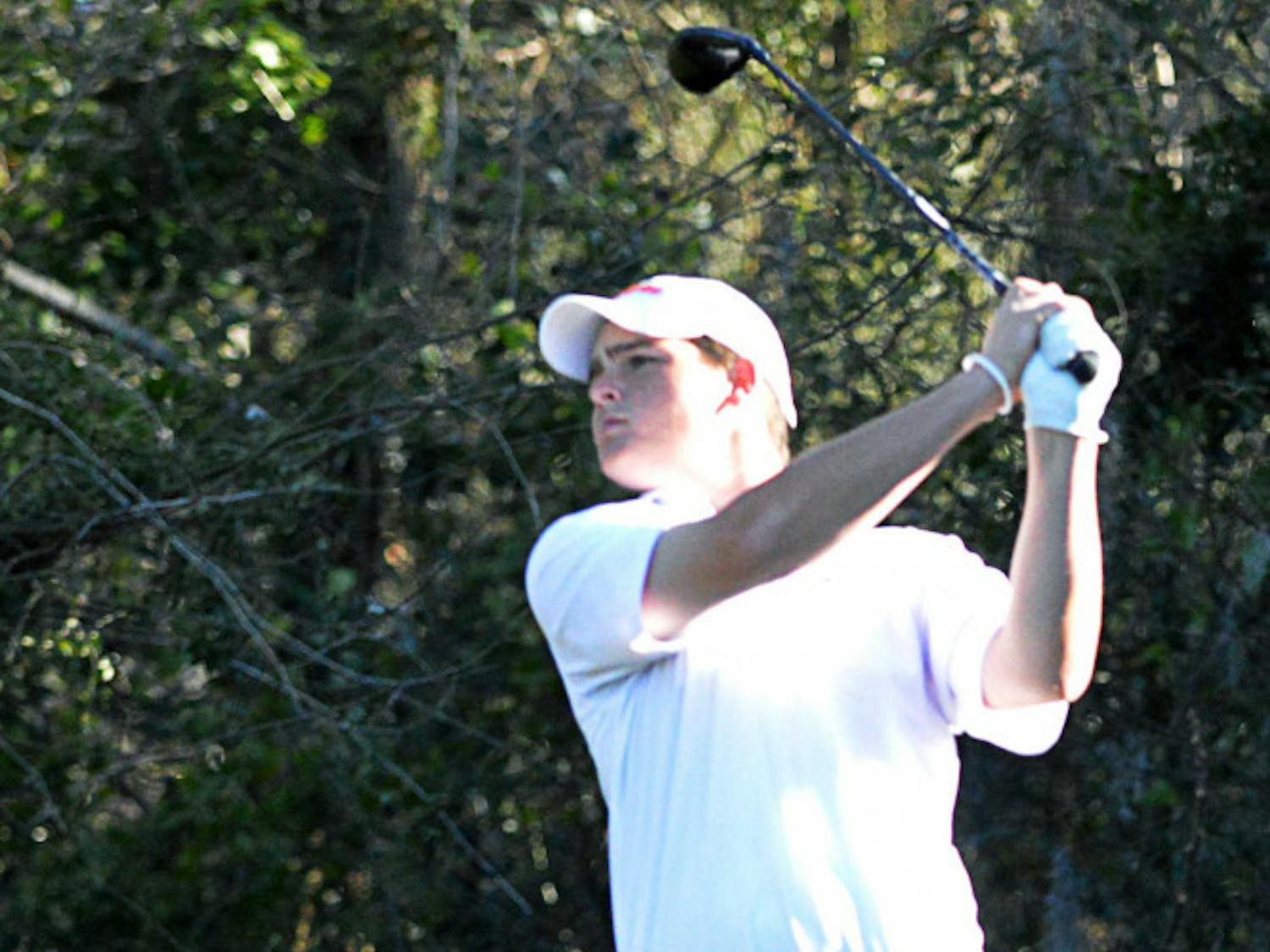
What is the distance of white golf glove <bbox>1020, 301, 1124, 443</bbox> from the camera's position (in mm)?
1927

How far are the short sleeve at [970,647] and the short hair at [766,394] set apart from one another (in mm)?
271

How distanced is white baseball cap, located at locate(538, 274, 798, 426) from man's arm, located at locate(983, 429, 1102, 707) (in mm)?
→ 413

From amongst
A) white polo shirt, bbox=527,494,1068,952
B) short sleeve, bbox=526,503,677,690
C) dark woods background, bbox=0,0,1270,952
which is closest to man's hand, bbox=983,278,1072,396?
white polo shirt, bbox=527,494,1068,952

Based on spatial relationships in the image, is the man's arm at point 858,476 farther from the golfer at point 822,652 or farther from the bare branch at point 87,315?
the bare branch at point 87,315

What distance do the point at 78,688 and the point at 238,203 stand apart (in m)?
1.93

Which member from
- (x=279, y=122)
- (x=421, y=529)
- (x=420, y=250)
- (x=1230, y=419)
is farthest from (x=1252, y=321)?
(x=279, y=122)

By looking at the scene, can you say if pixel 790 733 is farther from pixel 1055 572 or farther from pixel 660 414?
pixel 660 414

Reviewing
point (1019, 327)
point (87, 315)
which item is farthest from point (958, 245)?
point (87, 315)

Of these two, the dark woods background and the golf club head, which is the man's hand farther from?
the dark woods background

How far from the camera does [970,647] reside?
2.09 metres

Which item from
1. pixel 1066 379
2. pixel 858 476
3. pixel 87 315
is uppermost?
pixel 1066 379

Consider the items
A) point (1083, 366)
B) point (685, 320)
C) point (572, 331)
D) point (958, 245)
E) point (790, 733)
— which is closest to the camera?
point (1083, 366)

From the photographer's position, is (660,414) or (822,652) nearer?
(822,652)

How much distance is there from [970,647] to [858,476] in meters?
0.26
